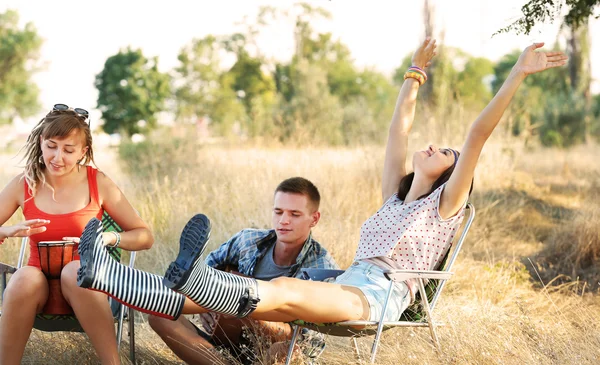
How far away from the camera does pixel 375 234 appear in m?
3.32

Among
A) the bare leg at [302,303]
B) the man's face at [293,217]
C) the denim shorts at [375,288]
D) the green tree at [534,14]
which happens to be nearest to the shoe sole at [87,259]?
the bare leg at [302,303]

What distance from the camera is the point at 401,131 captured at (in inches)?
146

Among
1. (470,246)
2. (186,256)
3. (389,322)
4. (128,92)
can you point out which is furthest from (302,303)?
(128,92)

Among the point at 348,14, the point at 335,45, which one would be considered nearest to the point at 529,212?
the point at 348,14

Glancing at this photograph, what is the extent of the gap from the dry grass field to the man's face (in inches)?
23.0

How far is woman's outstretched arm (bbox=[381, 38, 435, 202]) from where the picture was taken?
11.9 feet

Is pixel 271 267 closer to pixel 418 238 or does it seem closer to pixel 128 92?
pixel 418 238

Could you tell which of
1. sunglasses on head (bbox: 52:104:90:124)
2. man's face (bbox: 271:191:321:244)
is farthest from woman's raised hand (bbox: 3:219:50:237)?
man's face (bbox: 271:191:321:244)

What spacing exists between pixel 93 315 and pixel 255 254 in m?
0.80

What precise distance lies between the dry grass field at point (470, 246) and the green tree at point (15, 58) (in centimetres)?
2942

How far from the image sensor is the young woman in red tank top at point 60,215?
9.75 ft

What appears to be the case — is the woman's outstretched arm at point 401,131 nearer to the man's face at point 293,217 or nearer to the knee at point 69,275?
the man's face at point 293,217

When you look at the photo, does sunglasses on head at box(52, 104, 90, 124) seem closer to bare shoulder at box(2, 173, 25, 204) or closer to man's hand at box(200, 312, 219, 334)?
bare shoulder at box(2, 173, 25, 204)

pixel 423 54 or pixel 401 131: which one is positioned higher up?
pixel 423 54
